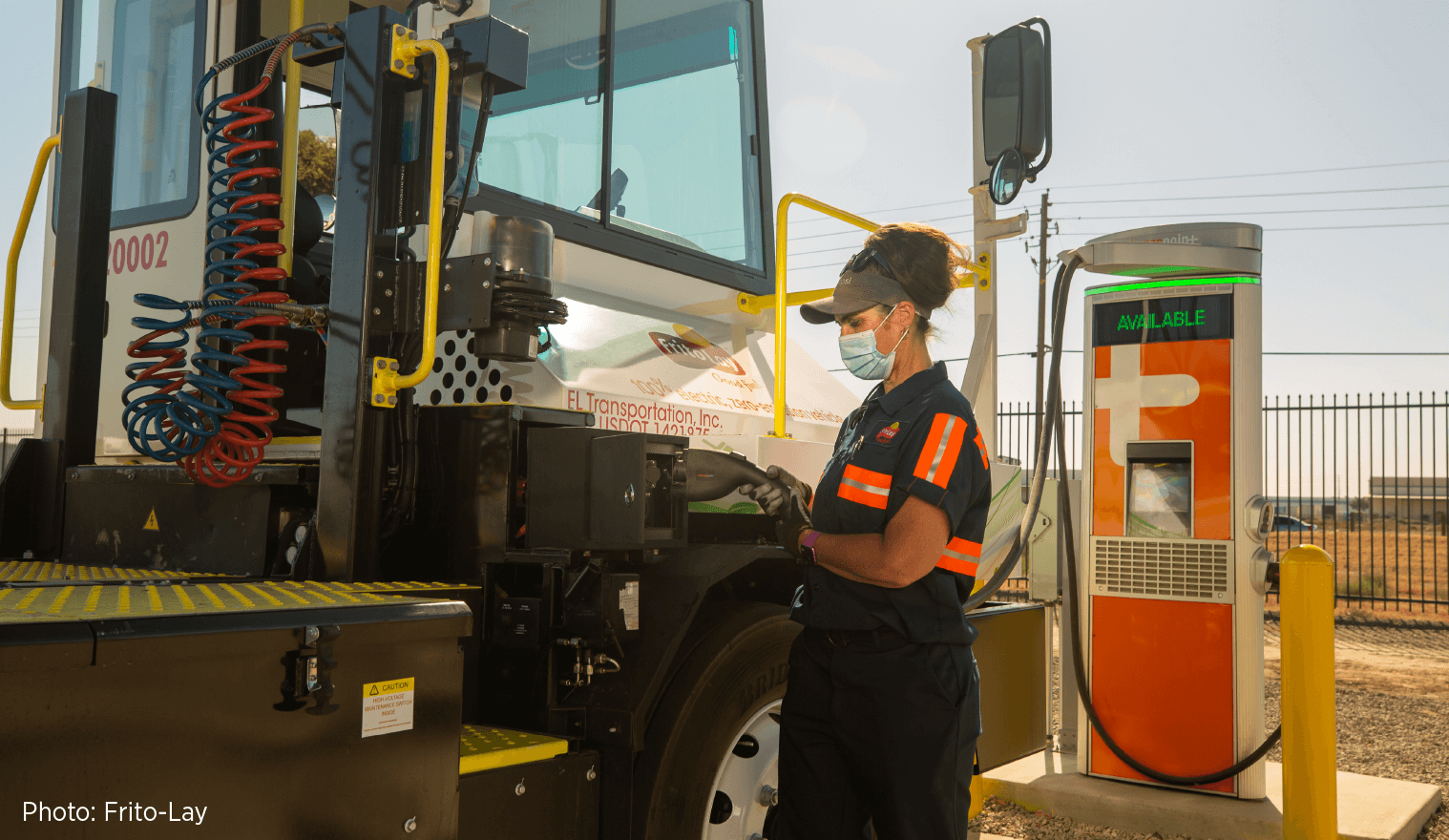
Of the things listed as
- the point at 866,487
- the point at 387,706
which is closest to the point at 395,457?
the point at 387,706

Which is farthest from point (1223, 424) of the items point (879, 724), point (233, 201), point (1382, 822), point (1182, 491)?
point (233, 201)

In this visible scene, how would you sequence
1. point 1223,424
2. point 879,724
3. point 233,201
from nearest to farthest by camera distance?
point 879,724
point 233,201
point 1223,424

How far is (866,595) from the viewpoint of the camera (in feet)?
8.48

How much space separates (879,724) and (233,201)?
2.30 m

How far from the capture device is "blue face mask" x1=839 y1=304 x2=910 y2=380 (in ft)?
9.20

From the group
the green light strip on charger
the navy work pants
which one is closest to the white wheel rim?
the navy work pants

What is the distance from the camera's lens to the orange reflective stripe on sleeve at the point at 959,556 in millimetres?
2627

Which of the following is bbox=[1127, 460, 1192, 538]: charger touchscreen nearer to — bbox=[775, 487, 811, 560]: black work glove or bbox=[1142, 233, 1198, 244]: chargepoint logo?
bbox=[1142, 233, 1198, 244]: chargepoint logo

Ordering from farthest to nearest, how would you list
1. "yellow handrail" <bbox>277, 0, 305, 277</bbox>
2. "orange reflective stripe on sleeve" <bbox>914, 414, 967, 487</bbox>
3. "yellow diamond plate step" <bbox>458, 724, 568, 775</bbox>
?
"yellow handrail" <bbox>277, 0, 305, 277</bbox> → "orange reflective stripe on sleeve" <bbox>914, 414, 967, 487</bbox> → "yellow diamond plate step" <bbox>458, 724, 568, 775</bbox>

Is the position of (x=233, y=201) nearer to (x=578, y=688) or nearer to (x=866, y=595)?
(x=578, y=688)

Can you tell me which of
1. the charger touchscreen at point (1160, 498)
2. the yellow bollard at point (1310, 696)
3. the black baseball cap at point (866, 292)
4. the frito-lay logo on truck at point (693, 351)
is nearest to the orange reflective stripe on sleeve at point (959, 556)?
the black baseball cap at point (866, 292)

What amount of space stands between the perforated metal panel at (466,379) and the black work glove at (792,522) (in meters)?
0.88

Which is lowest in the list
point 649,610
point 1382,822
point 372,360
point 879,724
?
point 1382,822

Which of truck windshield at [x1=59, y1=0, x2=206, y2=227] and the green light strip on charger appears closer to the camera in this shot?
truck windshield at [x1=59, y1=0, x2=206, y2=227]
